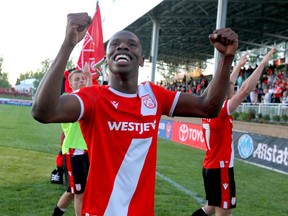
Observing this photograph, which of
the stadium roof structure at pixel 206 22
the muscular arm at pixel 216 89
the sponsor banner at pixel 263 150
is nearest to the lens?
the muscular arm at pixel 216 89

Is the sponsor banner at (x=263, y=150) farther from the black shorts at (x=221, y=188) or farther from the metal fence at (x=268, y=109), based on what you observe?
the black shorts at (x=221, y=188)

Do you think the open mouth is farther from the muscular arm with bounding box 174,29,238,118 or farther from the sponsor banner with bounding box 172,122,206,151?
the sponsor banner with bounding box 172,122,206,151

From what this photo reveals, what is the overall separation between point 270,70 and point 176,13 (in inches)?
369

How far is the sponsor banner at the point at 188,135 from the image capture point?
18.3m

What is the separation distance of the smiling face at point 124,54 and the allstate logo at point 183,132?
1774 centimetres

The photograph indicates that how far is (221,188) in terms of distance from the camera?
16.8 ft

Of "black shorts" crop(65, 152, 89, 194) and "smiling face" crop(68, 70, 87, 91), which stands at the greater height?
"smiling face" crop(68, 70, 87, 91)

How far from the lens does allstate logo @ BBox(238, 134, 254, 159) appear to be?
1391 centimetres

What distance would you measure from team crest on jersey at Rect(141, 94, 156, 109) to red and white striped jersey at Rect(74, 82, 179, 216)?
0.02 m

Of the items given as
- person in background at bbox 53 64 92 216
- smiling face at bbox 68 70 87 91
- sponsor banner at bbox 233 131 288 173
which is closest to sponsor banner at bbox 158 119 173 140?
sponsor banner at bbox 233 131 288 173

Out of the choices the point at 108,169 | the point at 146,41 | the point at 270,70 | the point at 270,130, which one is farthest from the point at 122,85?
the point at 146,41

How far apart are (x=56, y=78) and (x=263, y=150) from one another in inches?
463

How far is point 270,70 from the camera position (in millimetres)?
26047

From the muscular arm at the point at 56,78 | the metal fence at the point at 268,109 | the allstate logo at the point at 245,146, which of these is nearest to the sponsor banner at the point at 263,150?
the allstate logo at the point at 245,146
